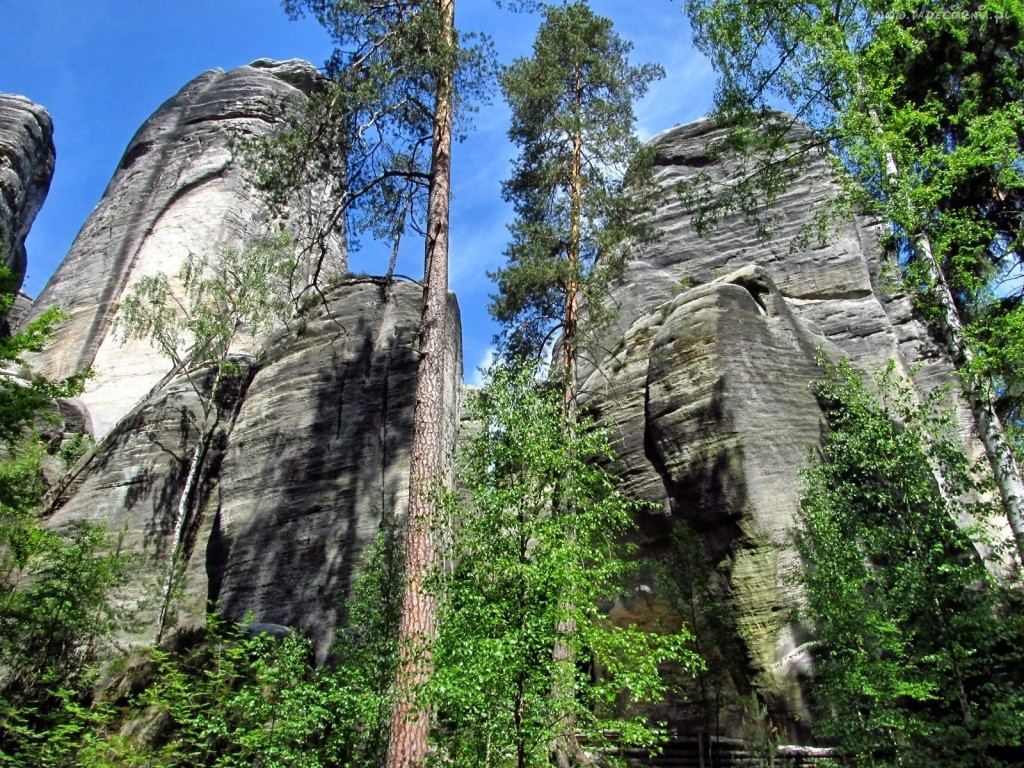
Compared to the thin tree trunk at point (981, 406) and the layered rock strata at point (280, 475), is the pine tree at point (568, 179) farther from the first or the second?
the thin tree trunk at point (981, 406)

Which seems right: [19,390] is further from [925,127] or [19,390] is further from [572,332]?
[925,127]

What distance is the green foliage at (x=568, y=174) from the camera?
51.4ft

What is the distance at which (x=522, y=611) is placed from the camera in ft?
24.0

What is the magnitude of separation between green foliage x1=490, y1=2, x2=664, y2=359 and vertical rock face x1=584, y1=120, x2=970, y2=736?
1787 mm

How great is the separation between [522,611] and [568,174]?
1169 centimetres

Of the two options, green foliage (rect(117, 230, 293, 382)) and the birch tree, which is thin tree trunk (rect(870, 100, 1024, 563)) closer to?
the birch tree

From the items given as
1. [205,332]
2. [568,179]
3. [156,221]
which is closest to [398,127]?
[568,179]

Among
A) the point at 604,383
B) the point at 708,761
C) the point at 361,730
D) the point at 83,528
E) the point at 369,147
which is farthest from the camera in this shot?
the point at 604,383

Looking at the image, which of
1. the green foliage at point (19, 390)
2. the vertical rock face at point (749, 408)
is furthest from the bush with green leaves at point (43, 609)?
the vertical rock face at point (749, 408)

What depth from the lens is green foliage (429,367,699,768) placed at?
22.5 ft

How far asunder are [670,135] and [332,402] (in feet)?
57.2

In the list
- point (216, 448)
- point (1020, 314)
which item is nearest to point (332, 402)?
point (216, 448)

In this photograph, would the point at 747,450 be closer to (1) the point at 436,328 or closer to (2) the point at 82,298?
(1) the point at 436,328

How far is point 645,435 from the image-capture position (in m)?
16.7
